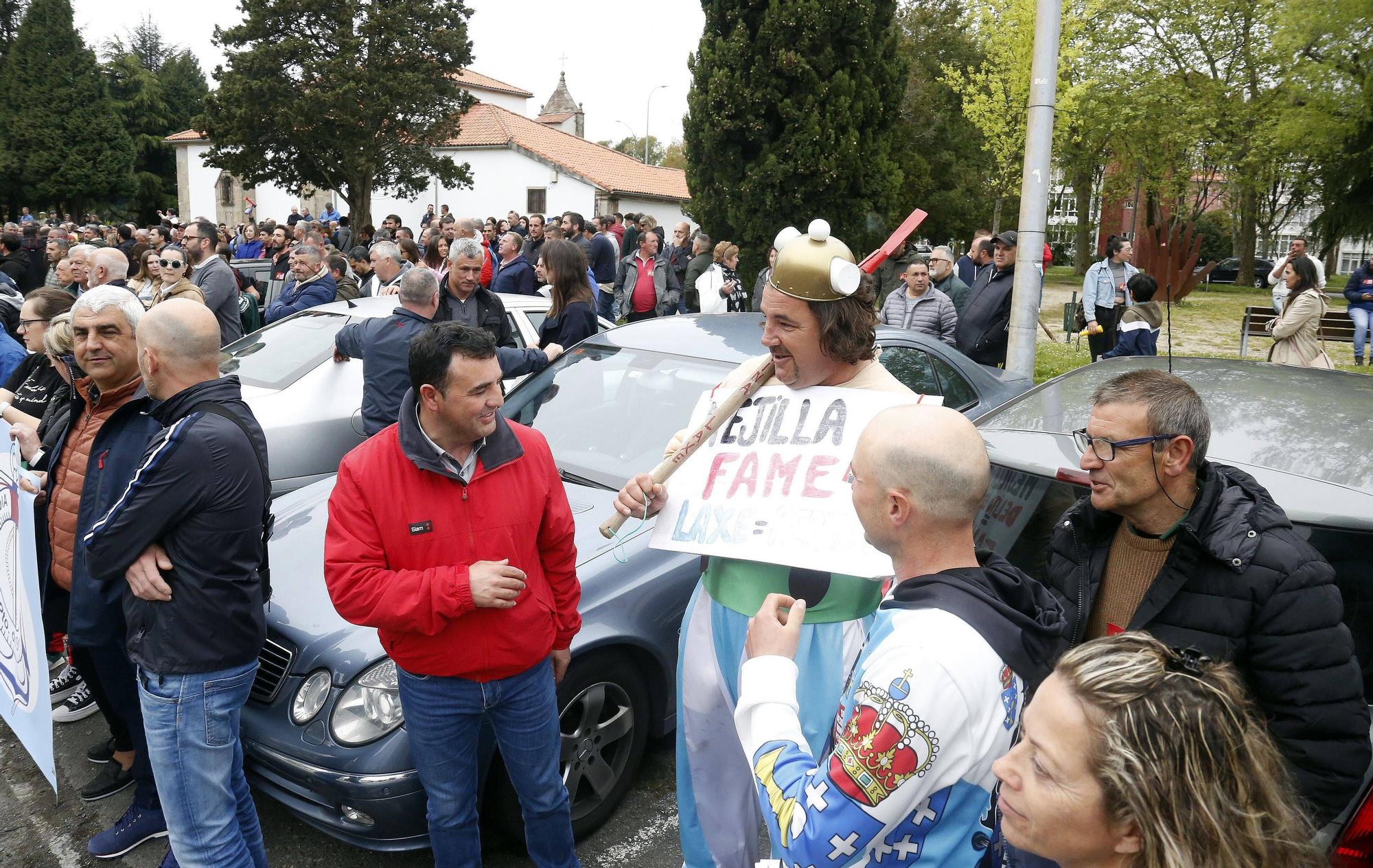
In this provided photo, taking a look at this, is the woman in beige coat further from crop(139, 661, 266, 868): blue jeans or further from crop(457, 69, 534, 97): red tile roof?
crop(457, 69, 534, 97): red tile roof

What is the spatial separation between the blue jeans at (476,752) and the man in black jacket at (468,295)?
3579 mm

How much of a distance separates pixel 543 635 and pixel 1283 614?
182cm

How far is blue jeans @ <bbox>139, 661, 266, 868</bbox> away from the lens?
8.60 feet

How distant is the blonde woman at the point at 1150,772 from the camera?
1148 mm

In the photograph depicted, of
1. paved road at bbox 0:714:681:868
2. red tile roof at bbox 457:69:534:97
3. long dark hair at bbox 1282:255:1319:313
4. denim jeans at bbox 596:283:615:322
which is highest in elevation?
red tile roof at bbox 457:69:534:97

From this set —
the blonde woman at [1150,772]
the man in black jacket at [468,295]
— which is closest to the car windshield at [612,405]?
the man in black jacket at [468,295]

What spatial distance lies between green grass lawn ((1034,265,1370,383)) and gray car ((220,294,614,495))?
218 inches

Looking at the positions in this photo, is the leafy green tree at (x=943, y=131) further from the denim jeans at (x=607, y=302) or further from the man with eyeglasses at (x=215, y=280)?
the man with eyeglasses at (x=215, y=280)

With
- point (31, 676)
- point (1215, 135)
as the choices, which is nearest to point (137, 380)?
point (31, 676)

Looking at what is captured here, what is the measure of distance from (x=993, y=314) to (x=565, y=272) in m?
4.03

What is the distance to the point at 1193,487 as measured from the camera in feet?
7.08

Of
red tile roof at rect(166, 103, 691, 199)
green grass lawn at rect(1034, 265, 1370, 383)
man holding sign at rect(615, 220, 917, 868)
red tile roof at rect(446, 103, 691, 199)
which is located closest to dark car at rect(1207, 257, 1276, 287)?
green grass lawn at rect(1034, 265, 1370, 383)

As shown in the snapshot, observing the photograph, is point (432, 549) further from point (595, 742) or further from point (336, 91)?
point (336, 91)

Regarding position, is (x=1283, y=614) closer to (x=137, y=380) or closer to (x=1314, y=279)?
(x=137, y=380)
